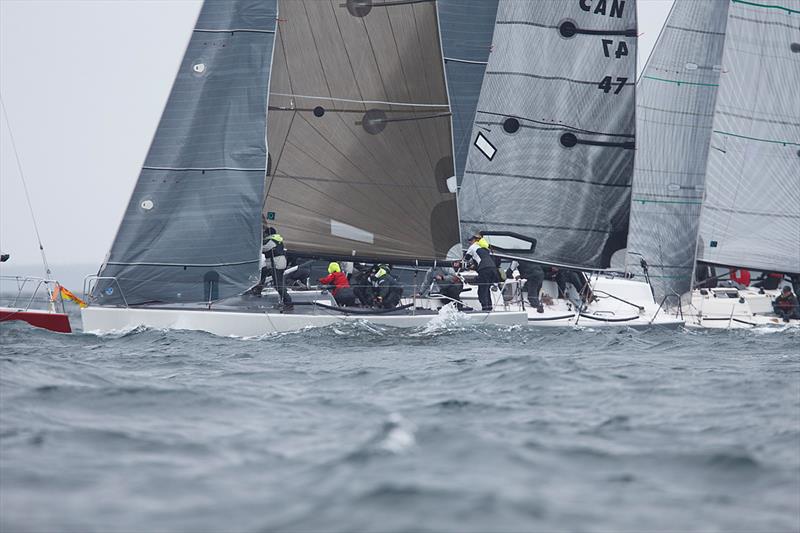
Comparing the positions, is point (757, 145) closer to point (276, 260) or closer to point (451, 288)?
point (451, 288)

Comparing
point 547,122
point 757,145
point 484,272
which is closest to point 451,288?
point 484,272

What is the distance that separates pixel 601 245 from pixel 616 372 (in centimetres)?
1022

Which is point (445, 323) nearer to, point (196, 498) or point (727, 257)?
point (727, 257)

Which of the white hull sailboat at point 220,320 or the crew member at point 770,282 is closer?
the white hull sailboat at point 220,320

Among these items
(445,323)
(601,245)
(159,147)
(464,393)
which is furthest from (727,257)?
(464,393)

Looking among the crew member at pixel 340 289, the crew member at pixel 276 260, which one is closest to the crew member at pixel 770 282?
the crew member at pixel 340 289

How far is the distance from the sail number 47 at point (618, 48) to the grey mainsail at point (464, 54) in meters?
2.40

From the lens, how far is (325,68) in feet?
61.0

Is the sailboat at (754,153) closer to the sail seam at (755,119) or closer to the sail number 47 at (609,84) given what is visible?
the sail seam at (755,119)

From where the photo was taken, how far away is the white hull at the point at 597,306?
1927cm

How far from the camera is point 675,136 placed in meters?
27.6

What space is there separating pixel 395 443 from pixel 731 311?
1658 cm

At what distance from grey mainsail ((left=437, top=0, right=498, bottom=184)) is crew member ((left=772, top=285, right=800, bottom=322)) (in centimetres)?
684

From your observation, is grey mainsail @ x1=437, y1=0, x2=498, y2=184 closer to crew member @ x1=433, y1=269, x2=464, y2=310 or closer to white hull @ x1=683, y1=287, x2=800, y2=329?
crew member @ x1=433, y1=269, x2=464, y2=310
